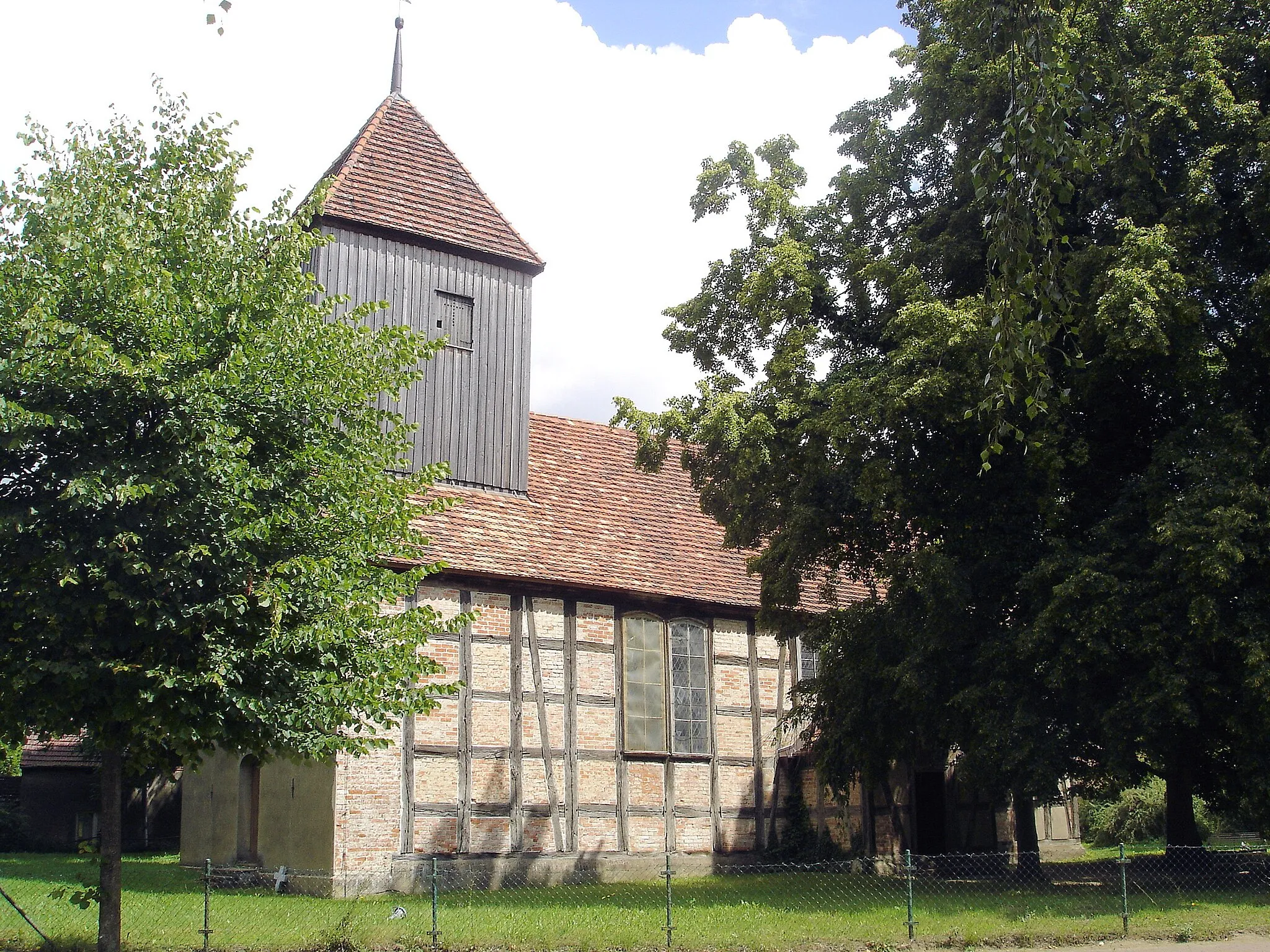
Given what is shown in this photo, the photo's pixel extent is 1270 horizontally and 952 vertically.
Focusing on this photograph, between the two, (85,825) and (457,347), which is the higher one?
(457,347)

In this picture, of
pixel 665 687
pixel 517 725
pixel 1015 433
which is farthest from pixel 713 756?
pixel 1015 433

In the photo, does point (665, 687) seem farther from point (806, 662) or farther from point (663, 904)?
point (663, 904)

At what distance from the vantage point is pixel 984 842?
22906mm

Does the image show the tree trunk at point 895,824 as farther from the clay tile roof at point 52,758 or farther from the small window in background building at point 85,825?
the small window in background building at point 85,825

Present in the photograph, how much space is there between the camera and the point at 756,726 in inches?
859

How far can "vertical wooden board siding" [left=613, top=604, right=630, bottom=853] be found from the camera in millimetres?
19750

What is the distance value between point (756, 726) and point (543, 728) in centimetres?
452

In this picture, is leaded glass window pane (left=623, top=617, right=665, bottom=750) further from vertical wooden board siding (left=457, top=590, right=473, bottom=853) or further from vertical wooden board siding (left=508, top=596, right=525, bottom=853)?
vertical wooden board siding (left=457, top=590, right=473, bottom=853)

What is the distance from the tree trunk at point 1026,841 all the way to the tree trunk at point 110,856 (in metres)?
11.8

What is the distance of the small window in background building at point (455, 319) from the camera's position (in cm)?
2138

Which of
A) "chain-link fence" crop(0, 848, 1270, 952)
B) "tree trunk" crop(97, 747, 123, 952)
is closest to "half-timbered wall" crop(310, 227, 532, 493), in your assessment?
"chain-link fence" crop(0, 848, 1270, 952)

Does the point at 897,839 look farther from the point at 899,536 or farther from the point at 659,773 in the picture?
the point at 899,536

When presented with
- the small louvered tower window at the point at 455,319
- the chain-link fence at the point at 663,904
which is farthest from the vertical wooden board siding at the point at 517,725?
the small louvered tower window at the point at 455,319

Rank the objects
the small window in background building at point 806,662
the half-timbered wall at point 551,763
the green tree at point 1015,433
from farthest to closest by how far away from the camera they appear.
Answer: the small window in background building at point 806,662, the half-timbered wall at point 551,763, the green tree at point 1015,433
